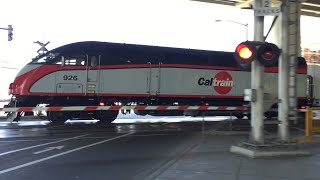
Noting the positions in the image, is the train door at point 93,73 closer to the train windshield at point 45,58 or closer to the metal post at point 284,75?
the train windshield at point 45,58

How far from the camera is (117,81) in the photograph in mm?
21625

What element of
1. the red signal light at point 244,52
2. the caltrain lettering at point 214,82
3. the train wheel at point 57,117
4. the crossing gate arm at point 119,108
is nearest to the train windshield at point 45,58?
the crossing gate arm at point 119,108

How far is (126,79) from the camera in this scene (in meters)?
21.8

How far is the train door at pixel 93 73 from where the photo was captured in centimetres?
2095

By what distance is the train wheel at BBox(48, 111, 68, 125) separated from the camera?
20578mm

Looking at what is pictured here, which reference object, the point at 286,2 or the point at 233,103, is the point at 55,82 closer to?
the point at 233,103

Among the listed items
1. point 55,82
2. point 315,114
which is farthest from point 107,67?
point 315,114

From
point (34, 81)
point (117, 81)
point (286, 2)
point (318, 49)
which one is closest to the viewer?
point (286, 2)

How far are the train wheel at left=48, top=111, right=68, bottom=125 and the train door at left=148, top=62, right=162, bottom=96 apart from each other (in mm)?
4353

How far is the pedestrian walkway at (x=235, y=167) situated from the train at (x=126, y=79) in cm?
919

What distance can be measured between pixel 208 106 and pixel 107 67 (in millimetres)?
5775

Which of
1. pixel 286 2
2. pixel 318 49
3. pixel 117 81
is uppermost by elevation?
pixel 318 49

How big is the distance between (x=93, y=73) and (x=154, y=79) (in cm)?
313

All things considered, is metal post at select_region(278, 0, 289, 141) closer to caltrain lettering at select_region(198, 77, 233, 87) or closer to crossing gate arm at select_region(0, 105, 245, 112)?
crossing gate arm at select_region(0, 105, 245, 112)
